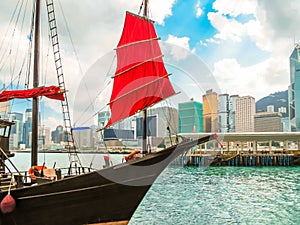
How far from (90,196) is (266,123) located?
418 feet

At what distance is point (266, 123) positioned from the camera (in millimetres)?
126062

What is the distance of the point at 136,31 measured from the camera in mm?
15867

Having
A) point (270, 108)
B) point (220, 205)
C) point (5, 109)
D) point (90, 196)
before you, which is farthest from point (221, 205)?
point (270, 108)

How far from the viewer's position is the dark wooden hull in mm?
8859

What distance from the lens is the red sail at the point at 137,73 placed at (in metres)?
14.1

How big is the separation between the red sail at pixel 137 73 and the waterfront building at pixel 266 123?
11332 centimetres

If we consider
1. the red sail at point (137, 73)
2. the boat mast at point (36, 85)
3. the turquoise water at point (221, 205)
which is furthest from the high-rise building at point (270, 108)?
the boat mast at point (36, 85)

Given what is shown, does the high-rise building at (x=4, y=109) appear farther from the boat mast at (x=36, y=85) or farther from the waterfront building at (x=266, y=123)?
the waterfront building at (x=266, y=123)

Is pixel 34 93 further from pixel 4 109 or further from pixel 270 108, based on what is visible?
pixel 270 108

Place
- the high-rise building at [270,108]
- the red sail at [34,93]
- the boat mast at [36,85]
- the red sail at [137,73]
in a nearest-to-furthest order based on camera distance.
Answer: the red sail at [34,93] → the boat mast at [36,85] → the red sail at [137,73] → the high-rise building at [270,108]

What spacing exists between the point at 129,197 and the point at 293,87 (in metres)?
165

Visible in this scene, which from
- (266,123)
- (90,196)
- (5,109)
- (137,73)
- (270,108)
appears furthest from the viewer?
(270,108)

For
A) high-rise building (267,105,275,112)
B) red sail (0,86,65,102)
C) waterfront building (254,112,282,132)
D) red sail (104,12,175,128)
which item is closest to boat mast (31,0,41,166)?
red sail (0,86,65,102)

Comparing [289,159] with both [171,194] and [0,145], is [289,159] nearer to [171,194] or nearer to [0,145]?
[171,194]
